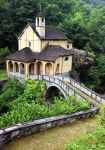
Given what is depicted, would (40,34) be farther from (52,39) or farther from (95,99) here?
(95,99)

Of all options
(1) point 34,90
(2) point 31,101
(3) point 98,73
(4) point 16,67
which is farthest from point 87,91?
(3) point 98,73

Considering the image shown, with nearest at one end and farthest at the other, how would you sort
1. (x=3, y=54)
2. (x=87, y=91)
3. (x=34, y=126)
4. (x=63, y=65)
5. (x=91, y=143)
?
(x=91, y=143)
(x=34, y=126)
(x=87, y=91)
(x=63, y=65)
(x=3, y=54)

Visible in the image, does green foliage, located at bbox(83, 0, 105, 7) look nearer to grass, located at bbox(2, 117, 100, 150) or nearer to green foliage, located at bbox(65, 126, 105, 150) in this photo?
grass, located at bbox(2, 117, 100, 150)

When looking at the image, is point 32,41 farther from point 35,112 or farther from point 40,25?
point 35,112

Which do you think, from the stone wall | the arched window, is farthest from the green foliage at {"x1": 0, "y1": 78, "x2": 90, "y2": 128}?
the arched window

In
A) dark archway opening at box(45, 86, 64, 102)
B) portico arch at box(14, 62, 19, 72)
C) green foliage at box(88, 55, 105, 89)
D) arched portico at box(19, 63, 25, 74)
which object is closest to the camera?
dark archway opening at box(45, 86, 64, 102)

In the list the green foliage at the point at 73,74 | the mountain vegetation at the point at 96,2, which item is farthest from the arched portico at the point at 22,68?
the mountain vegetation at the point at 96,2

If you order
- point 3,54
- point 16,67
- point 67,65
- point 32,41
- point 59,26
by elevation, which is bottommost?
point 16,67
